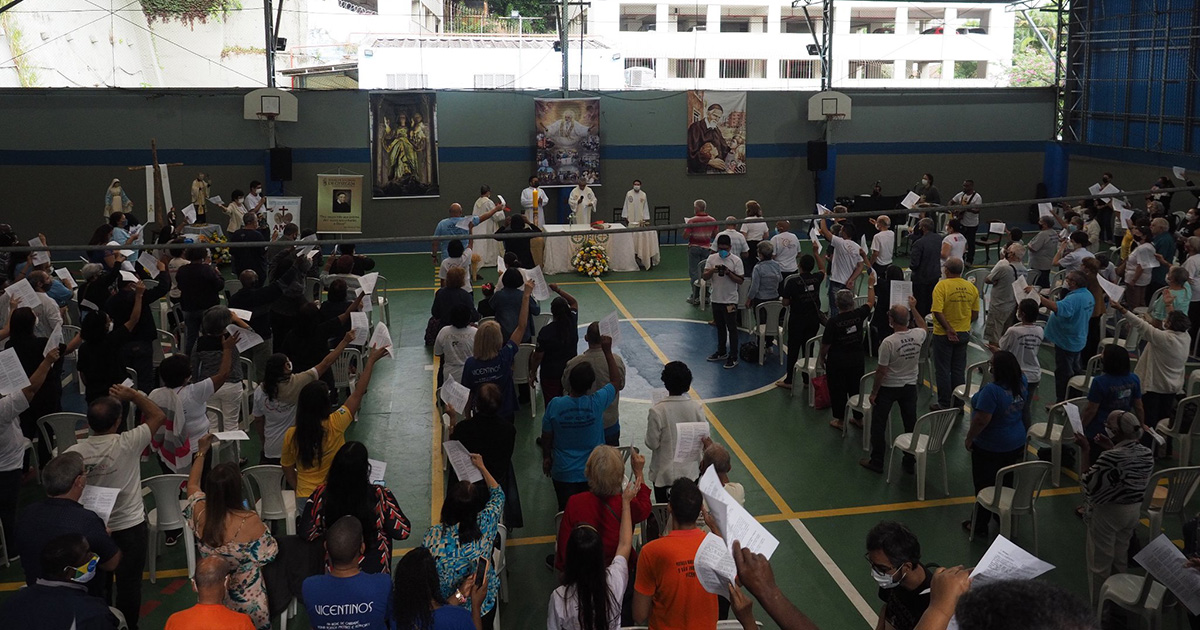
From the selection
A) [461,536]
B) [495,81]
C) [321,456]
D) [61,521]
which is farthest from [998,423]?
[495,81]

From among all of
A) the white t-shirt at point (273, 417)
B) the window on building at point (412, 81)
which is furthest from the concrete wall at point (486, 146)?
the white t-shirt at point (273, 417)

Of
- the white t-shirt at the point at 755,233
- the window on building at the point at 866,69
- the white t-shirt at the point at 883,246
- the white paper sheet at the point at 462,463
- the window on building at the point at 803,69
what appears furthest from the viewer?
the window on building at the point at 866,69

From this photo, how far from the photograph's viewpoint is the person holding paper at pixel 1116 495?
6.03 meters

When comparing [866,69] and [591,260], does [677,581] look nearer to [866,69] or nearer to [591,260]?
[591,260]

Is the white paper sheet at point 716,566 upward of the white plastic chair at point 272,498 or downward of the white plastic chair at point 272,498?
upward

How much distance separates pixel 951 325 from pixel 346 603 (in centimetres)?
702

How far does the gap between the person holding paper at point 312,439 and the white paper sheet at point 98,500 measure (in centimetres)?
110

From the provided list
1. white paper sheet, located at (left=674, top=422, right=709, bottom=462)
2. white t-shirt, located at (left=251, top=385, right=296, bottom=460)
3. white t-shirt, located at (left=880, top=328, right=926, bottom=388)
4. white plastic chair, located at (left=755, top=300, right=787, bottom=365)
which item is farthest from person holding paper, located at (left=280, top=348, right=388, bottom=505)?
white plastic chair, located at (left=755, top=300, right=787, bottom=365)

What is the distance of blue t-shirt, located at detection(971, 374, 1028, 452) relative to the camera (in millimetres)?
7141

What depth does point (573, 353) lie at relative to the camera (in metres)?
8.95

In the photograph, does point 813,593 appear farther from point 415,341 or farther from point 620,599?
point 415,341

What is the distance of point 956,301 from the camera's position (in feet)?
30.8

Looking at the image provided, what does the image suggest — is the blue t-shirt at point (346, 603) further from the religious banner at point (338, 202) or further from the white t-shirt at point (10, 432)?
the religious banner at point (338, 202)

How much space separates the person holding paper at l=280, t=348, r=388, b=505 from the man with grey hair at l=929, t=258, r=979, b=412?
5.83 metres
